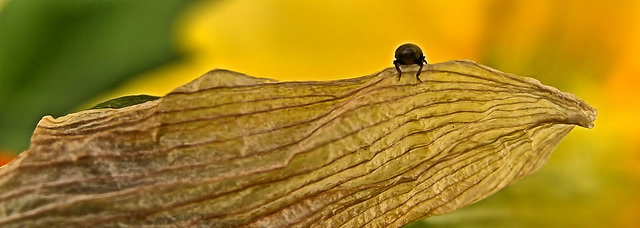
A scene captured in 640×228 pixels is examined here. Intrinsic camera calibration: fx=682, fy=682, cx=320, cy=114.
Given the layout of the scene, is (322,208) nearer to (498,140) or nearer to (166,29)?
(498,140)

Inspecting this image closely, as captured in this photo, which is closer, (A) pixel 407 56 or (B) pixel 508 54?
(A) pixel 407 56

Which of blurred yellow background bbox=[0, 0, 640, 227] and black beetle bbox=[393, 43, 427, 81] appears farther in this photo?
blurred yellow background bbox=[0, 0, 640, 227]

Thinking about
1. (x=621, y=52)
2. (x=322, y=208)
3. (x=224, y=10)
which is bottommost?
(x=322, y=208)

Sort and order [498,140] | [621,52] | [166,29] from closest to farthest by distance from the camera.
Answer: [498,140]
[621,52]
[166,29]

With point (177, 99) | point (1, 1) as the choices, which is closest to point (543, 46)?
point (177, 99)

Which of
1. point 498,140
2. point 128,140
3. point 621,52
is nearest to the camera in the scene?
point 128,140

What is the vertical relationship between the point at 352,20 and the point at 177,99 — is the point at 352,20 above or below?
above

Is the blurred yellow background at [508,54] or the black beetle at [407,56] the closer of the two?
the black beetle at [407,56]

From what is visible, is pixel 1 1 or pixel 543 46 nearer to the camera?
pixel 543 46
